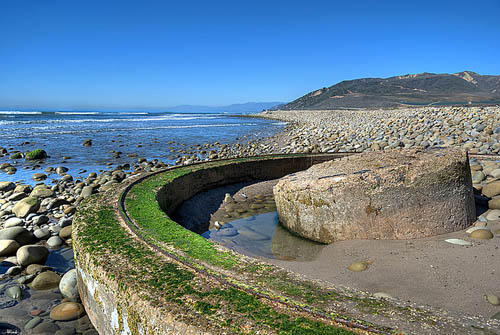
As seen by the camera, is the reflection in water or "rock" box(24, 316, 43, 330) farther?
the reflection in water

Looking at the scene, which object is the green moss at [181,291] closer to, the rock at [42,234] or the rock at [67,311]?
the rock at [67,311]

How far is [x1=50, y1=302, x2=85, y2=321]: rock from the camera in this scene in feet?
11.1

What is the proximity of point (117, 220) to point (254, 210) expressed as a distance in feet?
10.4

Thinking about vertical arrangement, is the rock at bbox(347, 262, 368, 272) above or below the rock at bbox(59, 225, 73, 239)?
above

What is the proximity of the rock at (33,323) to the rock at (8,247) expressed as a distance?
2005mm

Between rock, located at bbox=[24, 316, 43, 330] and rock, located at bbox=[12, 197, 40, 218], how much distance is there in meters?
4.11

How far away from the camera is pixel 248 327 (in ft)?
6.40

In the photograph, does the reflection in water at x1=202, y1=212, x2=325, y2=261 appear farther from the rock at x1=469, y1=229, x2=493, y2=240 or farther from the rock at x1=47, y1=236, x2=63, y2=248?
the rock at x1=47, y1=236, x2=63, y2=248

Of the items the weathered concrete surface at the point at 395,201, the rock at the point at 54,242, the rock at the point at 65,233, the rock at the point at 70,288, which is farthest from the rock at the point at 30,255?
the weathered concrete surface at the point at 395,201

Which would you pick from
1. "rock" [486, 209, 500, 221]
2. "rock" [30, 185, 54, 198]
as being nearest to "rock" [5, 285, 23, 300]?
"rock" [30, 185, 54, 198]

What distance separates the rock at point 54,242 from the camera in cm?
529

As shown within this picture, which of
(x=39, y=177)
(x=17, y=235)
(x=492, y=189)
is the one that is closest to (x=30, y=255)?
(x=17, y=235)

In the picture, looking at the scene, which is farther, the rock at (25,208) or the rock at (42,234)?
the rock at (25,208)

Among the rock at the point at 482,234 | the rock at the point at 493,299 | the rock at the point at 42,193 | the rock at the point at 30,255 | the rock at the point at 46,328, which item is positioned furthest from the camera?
the rock at the point at 42,193
